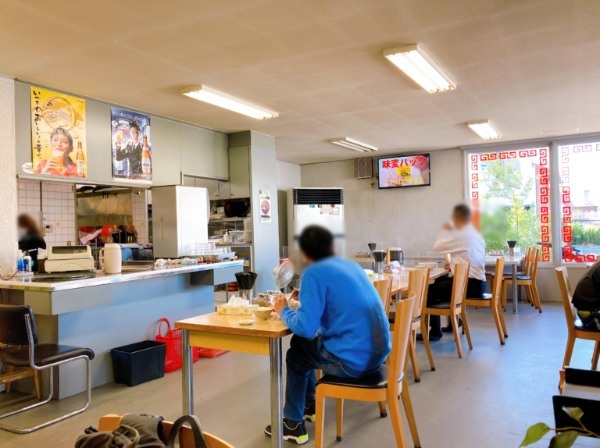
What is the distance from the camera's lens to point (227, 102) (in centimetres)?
508

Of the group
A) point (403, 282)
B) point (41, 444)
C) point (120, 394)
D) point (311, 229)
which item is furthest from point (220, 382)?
point (311, 229)

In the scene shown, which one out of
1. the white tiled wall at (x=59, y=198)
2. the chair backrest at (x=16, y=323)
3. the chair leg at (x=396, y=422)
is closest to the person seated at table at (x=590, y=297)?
the chair leg at (x=396, y=422)

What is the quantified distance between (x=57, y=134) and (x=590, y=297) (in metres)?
4.86

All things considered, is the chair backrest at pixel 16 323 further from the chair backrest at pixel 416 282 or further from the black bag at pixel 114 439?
the chair backrest at pixel 416 282

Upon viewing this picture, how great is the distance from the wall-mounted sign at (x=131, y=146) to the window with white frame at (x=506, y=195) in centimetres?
485

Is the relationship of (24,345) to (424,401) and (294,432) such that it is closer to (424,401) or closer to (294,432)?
(294,432)

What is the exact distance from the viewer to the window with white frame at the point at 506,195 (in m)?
0.55

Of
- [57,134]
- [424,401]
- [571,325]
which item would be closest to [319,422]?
[424,401]

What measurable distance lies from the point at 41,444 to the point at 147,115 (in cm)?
387

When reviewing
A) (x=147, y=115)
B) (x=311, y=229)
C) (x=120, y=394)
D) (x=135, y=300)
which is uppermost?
(x=147, y=115)

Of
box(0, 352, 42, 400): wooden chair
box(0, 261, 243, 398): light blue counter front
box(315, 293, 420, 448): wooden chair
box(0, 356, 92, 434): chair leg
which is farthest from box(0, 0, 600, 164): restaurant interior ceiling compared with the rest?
box(0, 352, 42, 400): wooden chair

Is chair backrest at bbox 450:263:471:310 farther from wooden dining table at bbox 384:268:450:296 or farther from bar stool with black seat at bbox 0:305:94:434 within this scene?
bar stool with black seat at bbox 0:305:94:434

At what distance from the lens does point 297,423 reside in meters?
2.63

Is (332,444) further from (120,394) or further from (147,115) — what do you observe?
(147,115)
